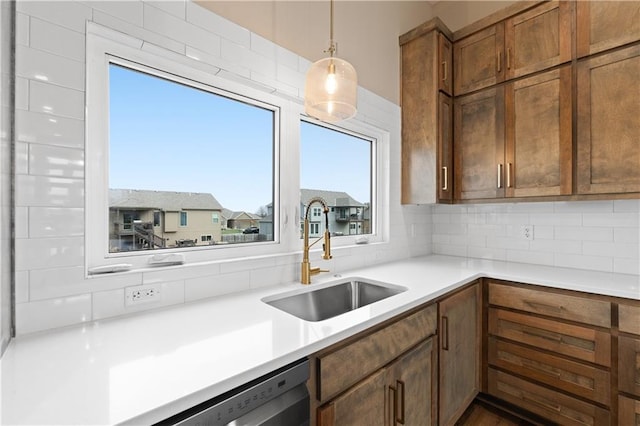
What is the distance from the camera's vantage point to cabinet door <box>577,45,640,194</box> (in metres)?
1.67

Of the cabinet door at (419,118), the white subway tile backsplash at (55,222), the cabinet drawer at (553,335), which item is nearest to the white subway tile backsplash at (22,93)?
the white subway tile backsplash at (55,222)

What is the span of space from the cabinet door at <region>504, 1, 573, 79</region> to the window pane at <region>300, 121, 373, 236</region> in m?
1.12

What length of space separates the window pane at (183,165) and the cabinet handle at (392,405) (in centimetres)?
96

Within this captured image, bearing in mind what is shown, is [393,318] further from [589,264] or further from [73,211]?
[589,264]

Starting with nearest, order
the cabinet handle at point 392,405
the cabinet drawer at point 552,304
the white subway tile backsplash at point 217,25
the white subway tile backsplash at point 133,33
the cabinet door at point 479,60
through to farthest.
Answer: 1. the white subway tile backsplash at point 133,33
2. the cabinet handle at point 392,405
3. the white subway tile backsplash at point 217,25
4. the cabinet drawer at point 552,304
5. the cabinet door at point 479,60

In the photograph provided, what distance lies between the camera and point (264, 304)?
4.18ft

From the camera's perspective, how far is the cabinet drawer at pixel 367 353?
982 millimetres

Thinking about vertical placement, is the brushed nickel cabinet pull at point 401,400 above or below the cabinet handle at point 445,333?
below

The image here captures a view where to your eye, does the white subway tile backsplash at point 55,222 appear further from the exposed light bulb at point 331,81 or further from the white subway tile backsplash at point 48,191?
the exposed light bulb at point 331,81

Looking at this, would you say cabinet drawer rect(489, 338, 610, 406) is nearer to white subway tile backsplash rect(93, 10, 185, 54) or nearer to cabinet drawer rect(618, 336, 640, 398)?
cabinet drawer rect(618, 336, 640, 398)

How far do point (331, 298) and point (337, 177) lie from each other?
882mm

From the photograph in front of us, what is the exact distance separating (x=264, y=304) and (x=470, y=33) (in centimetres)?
244

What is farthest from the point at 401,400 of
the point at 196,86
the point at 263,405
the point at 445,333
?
the point at 196,86

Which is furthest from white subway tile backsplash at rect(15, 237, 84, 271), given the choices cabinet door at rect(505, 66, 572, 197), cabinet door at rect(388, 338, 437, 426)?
cabinet door at rect(505, 66, 572, 197)
